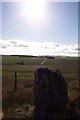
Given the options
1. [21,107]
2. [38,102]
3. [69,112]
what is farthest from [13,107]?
[69,112]

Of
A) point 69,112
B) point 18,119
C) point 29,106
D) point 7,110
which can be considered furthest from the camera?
point 29,106

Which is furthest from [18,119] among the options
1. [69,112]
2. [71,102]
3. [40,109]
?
[71,102]

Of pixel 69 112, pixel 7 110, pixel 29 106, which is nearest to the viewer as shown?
pixel 69 112

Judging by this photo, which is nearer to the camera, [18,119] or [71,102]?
[18,119]

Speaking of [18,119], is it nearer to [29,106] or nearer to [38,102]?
[38,102]

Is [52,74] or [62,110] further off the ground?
[52,74]

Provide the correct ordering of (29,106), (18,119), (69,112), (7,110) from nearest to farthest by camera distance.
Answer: (18,119) → (69,112) → (7,110) → (29,106)

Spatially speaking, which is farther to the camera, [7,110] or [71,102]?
[71,102]

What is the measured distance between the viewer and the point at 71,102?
14.2m

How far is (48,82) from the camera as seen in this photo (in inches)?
497

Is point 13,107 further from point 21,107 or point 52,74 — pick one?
point 52,74

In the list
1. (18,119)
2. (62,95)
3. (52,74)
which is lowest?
(18,119)

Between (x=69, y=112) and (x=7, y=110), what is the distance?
8.69 feet

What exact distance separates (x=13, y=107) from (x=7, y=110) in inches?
33.4
